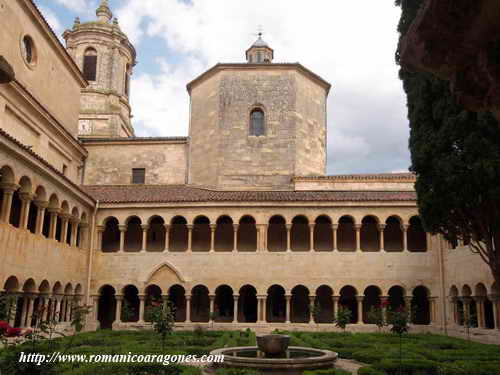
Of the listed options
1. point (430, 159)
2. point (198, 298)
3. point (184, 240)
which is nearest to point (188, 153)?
point (184, 240)

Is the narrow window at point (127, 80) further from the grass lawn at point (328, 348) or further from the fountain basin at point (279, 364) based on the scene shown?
the fountain basin at point (279, 364)

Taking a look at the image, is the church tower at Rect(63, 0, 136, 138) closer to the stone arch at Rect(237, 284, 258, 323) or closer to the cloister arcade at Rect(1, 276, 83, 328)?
the stone arch at Rect(237, 284, 258, 323)

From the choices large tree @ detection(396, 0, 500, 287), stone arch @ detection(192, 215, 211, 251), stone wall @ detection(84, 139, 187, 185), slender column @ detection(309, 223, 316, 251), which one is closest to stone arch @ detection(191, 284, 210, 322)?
stone arch @ detection(192, 215, 211, 251)

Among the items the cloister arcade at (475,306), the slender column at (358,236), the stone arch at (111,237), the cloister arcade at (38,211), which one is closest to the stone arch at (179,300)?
the stone arch at (111,237)

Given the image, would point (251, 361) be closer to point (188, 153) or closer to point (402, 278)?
point (402, 278)

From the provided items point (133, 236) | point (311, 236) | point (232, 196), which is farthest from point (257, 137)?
point (133, 236)

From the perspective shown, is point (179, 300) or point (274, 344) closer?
point (274, 344)

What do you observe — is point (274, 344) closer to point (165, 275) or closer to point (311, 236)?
point (311, 236)

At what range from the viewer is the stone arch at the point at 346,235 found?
24.6m

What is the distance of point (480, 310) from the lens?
61.2 feet

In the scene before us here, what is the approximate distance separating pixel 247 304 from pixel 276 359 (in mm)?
14116

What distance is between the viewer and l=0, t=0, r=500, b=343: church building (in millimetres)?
18875

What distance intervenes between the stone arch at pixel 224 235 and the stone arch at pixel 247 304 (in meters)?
2.12

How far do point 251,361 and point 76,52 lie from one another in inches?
1182
